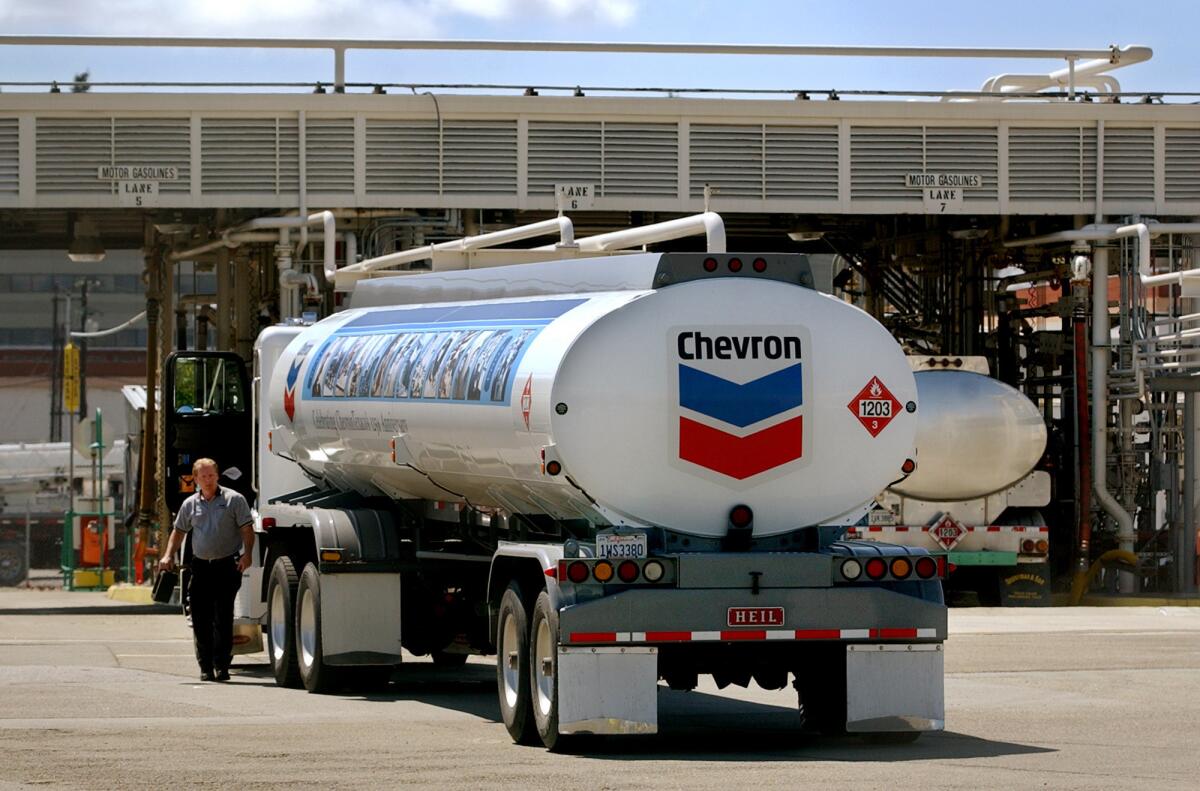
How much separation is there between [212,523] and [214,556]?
25cm

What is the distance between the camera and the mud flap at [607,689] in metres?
12.0

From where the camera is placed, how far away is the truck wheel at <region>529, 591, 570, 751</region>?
1217cm

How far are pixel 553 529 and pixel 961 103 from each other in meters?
16.6

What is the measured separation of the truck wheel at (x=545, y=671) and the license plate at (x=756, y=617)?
0.96 meters

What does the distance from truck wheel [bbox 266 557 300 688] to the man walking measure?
0.34 meters

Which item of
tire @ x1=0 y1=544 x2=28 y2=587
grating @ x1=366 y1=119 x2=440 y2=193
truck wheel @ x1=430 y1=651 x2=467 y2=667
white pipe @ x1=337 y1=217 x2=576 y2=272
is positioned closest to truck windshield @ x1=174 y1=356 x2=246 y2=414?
white pipe @ x1=337 y1=217 x2=576 y2=272

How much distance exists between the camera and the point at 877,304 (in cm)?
3419

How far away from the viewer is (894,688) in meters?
12.5

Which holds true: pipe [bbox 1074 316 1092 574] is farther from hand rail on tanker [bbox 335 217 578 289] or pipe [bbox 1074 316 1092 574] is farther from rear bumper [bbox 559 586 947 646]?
rear bumper [bbox 559 586 947 646]

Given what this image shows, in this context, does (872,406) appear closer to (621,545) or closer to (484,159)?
(621,545)

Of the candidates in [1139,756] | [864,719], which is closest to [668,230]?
[864,719]

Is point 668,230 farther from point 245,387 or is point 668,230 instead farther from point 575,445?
point 245,387

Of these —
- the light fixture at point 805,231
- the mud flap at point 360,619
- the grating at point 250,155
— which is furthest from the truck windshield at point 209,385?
the light fixture at point 805,231

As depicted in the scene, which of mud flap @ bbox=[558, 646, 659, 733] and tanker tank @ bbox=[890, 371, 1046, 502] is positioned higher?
tanker tank @ bbox=[890, 371, 1046, 502]
